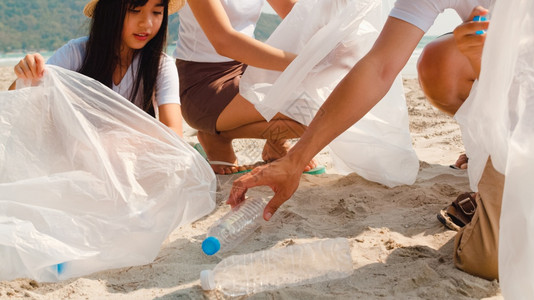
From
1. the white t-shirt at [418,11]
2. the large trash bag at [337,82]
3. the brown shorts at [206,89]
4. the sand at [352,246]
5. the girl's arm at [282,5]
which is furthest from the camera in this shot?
the girl's arm at [282,5]

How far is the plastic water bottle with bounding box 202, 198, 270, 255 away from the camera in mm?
1574

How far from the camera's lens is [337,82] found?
2.06 meters

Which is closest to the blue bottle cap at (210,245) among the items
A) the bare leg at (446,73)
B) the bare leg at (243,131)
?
the bare leg at (243,131)

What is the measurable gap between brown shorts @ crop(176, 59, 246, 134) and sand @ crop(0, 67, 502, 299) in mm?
259

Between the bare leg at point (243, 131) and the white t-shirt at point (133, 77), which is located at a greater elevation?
the white t-shirt at point (133, 77)

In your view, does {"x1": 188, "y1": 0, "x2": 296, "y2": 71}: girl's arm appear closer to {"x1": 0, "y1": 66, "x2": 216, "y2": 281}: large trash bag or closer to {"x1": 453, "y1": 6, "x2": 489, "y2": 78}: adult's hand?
{"x1": 0, "y1": 66, "x2": 216, "y2": 281}: large trash bag

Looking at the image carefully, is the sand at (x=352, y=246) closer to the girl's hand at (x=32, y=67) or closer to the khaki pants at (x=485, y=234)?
the khaki pants at (x=485, y=234)

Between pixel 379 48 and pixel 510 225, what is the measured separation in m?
0.64

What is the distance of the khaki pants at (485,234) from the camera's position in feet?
4.20

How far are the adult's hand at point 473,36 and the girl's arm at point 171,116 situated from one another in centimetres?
100

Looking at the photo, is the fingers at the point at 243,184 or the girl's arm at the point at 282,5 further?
the girl's arm at the point at 282,5

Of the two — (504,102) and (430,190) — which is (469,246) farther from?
(430,190)

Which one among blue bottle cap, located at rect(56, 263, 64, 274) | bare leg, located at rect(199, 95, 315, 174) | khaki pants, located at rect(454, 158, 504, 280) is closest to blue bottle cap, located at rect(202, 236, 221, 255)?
blue bottle cap, located at rect(56, 263, 64, 274)

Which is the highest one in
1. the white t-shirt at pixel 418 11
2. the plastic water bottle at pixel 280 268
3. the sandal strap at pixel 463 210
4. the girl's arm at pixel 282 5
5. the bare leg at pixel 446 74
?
the white t-shirt at pixel 418 11
